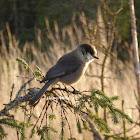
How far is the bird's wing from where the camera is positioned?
177cm

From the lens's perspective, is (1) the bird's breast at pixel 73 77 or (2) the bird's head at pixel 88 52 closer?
(1) the bird's breast at pixel 73 77

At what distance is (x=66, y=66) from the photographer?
1.90m

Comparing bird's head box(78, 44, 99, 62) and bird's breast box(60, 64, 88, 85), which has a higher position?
bird's head box(78, 44, 99, 62)

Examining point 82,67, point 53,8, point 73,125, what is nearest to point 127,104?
point 73,125

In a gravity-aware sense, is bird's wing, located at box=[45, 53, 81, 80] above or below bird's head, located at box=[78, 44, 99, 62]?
below

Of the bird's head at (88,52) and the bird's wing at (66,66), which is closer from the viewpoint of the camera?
the bird's wing at (66,66)

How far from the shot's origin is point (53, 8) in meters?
10.4

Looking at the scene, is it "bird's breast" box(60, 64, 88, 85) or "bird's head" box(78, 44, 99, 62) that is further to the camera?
"bird's head" box(78, 44, 99, 62)

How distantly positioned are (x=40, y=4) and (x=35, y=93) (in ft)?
31.8

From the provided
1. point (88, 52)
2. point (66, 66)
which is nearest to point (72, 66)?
point (66, 66)

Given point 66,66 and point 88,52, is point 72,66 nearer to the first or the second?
point 66,66

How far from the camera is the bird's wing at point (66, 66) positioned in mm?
1775

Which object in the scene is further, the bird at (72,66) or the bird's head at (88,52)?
the bird's head at (88,52)

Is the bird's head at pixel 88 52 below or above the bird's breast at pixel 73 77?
above
